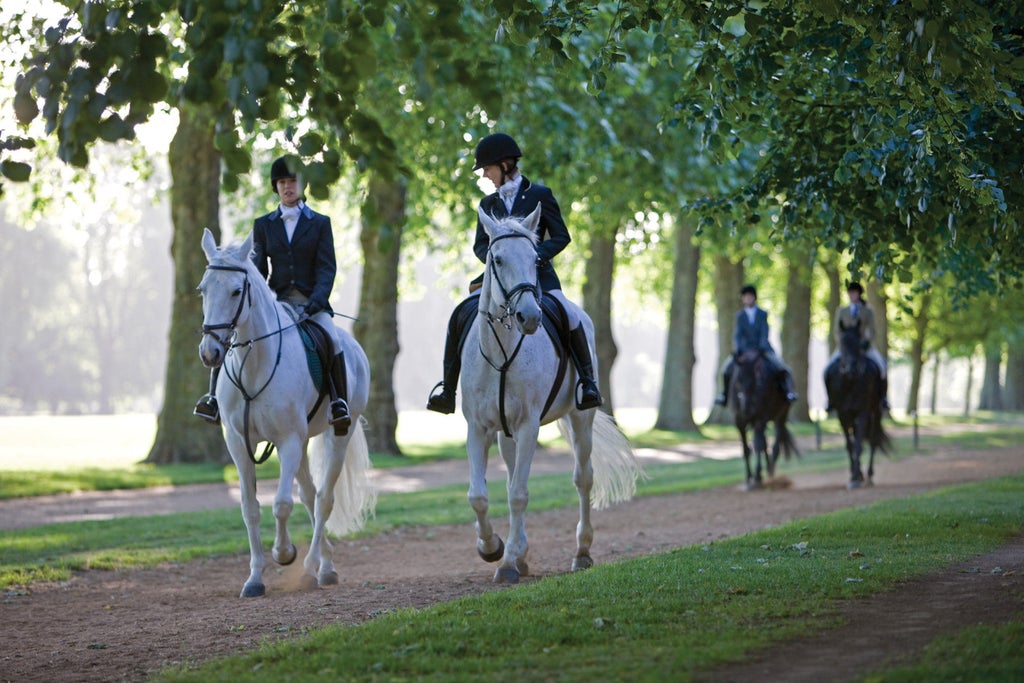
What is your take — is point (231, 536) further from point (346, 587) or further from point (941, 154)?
point (941, 154)

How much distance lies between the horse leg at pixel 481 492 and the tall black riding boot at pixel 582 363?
0.90 metres

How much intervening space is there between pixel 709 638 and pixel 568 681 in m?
1.15

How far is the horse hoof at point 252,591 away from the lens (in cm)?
963

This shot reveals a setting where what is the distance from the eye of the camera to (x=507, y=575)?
9.37 metres

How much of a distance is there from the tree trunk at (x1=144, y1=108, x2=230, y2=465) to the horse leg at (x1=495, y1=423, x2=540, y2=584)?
47.5ft

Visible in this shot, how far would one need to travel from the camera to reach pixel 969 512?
12305 millimetres

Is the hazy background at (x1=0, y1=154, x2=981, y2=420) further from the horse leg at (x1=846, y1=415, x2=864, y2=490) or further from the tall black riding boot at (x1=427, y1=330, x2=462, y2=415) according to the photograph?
the tall black riding boot at (x1=427, y1=330, x2=462, y2=415)

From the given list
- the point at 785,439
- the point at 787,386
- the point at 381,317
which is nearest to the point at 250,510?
the point at 787,386

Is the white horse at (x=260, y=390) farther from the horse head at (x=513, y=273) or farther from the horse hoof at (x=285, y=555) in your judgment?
the horse head at (x=513, y=273)

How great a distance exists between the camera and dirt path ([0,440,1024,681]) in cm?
682

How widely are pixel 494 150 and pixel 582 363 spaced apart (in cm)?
188

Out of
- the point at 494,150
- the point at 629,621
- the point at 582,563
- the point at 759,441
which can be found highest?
the point at 494,150

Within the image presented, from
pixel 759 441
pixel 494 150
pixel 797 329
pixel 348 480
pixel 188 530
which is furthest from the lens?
pixel 797 329

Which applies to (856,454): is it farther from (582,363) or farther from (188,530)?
(582,363)
